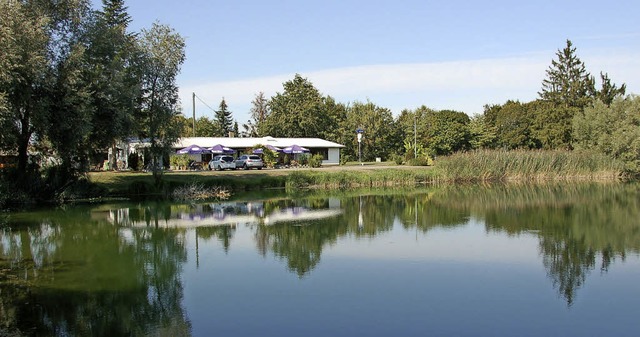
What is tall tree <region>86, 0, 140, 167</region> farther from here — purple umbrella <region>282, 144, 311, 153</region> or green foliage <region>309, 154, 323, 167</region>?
purple umbrella <region>282, 144, 311, 153</region>

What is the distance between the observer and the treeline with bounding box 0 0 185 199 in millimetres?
22109

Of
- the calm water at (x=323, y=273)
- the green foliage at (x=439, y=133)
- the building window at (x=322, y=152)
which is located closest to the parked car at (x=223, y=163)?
the building window at (x=322, y=152)

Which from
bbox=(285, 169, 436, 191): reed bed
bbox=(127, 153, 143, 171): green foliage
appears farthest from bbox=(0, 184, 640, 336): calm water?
bbox=(127, 153, 143, 171): green foliage

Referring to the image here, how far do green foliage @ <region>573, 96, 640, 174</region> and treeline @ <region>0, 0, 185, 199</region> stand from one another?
105 ft

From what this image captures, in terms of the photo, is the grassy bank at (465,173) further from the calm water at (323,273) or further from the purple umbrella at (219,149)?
the calm water at (323,273)

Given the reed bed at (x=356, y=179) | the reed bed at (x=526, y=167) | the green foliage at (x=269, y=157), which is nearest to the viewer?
the reed bed at (x=356, y=179)

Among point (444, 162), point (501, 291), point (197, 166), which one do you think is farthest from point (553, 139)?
point (501, 291)

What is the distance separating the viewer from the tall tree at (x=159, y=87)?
30344 mm

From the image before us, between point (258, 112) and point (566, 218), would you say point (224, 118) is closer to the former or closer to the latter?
point (258, 112)

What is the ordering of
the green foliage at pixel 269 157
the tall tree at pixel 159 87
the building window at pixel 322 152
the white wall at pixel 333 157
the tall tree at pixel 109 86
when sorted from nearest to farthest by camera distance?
the tall tree at pixel 109 86
the tall tree at pixel 159 87
the green foliage at pixel 269 157
the building window at pixel 322 152
the white wall at pixel 333 157

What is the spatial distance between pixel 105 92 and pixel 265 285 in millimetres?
16786

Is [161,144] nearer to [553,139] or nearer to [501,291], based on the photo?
[501,291]

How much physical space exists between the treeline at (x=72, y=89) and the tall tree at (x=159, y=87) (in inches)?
2.1

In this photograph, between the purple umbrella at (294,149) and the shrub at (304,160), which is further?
the shrub at (304,160)
